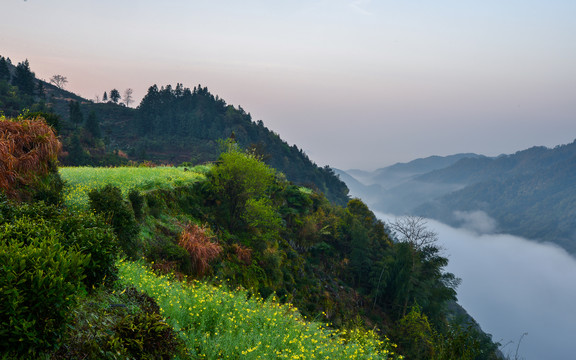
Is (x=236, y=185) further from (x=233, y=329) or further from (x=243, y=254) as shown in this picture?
(x=233, y=329)

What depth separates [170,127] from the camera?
9144 centimetres

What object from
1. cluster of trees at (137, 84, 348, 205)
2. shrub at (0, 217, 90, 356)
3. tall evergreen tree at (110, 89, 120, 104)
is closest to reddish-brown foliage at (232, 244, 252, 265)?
shrub at (0, 217, 90, 356)

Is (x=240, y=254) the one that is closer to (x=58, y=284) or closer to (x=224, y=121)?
(x=58, y=284)

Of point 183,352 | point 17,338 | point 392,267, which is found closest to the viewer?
point 17,338

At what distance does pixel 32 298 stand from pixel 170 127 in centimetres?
9543

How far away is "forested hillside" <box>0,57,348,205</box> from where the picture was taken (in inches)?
2315

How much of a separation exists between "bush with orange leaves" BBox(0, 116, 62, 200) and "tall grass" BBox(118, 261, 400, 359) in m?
4.22

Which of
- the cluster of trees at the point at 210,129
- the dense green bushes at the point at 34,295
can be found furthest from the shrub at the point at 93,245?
the cluster of trees at the point at 210,129

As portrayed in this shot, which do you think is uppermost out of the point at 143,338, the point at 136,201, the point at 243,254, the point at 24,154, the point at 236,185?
the point at 24,154

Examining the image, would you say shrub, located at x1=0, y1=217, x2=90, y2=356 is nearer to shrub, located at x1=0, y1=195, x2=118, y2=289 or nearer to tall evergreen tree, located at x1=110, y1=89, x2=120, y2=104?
shrub, located at x1=0, y1=195, x2=118, y2=289

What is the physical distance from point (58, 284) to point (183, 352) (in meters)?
2.42

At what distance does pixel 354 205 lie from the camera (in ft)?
149

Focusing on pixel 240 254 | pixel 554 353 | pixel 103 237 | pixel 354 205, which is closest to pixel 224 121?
pixel 354 205

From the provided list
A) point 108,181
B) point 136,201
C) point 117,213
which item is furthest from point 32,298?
point 108,181
